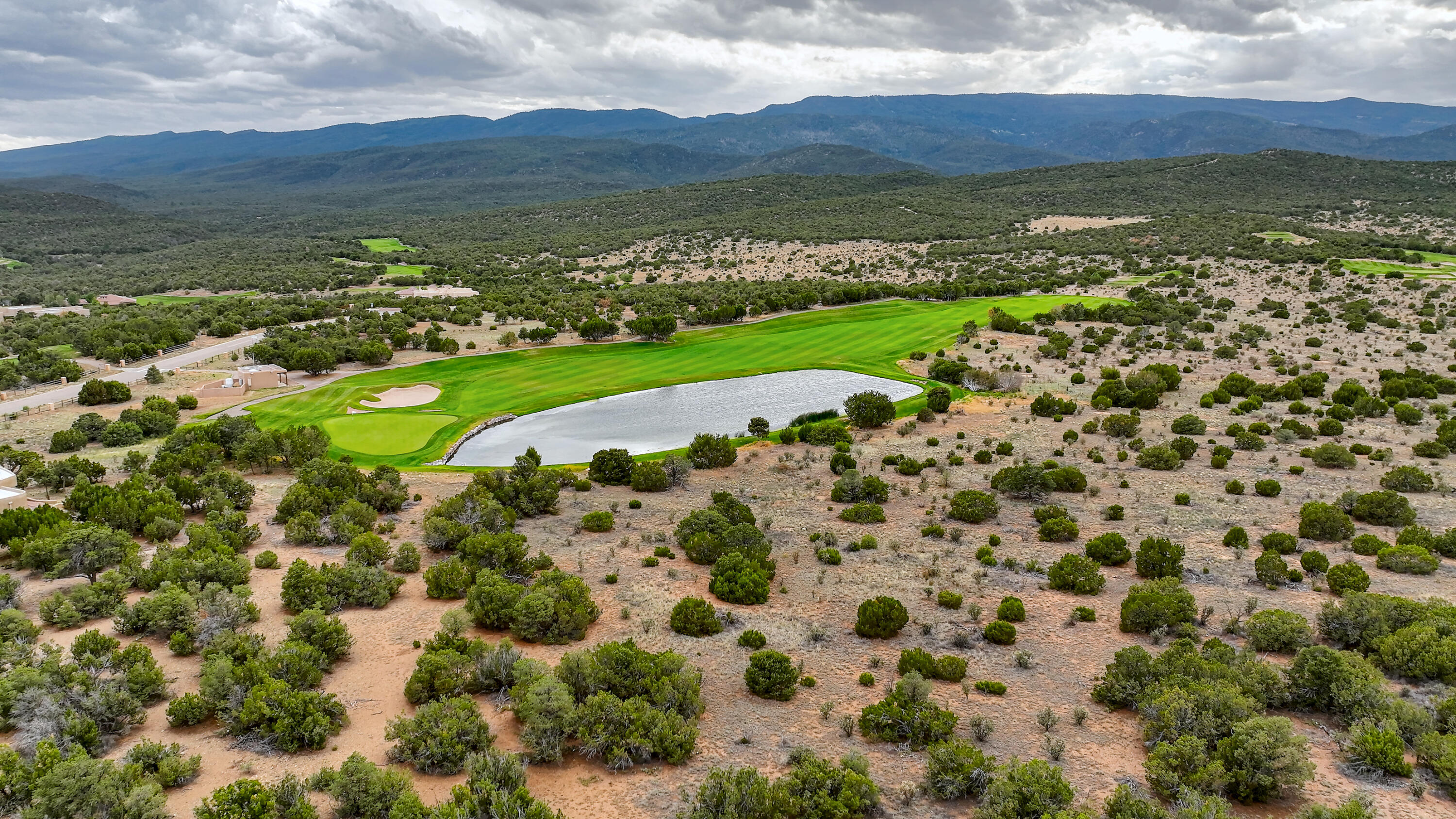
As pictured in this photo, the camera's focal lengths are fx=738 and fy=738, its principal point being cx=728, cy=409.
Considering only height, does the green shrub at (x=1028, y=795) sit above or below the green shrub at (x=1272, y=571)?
above

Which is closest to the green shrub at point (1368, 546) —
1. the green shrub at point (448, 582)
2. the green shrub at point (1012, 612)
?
the green shrub at point (1012, 612)

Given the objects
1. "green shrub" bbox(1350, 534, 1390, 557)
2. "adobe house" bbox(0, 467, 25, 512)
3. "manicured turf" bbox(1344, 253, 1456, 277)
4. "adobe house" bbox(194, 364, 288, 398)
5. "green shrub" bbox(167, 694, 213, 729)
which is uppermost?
"manicured turf" bbox(1344, 253, 1456, 277)

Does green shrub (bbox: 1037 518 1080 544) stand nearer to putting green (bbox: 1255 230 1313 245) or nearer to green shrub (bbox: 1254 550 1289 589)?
green shrub (bbox: 1254 550 1289 589)

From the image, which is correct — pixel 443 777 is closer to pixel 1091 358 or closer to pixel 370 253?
pixel 1091 358

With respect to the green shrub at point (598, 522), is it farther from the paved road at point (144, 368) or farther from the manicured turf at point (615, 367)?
the paved road at point (144, 368)

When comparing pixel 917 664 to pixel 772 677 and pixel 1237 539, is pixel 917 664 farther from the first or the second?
pixel 1237 539

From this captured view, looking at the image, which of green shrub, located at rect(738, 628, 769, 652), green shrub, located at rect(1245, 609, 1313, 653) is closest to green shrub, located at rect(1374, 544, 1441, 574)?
green shrub, located at rect(1245, 609, 1313, 653)
